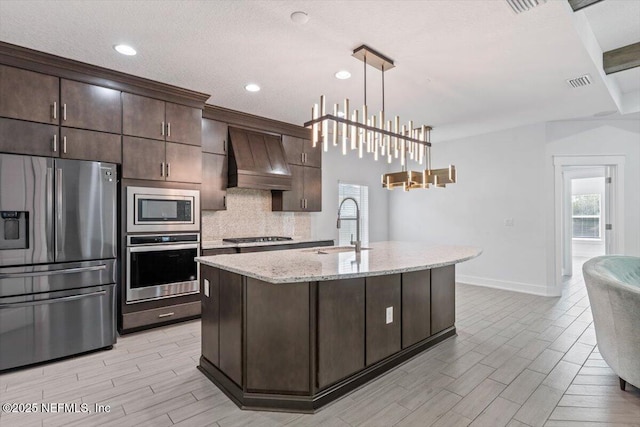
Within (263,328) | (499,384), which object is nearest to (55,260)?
(263,328)

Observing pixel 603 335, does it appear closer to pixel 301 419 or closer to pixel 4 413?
pixel 301 419

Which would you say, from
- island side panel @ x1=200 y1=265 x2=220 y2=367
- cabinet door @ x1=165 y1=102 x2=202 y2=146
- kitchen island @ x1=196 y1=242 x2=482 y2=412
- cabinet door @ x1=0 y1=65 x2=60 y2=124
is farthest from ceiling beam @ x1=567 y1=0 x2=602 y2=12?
cabinet door @ x1=0 y1=65 x2=60 y2=124

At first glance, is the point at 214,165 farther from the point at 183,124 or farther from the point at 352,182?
the point at 352,182

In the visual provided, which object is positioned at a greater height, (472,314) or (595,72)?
(595,72)

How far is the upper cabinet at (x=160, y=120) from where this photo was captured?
11.5 ft

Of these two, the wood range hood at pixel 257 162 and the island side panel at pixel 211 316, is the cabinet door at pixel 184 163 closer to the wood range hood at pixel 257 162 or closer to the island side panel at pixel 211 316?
the wood range hood at pixel 257 162

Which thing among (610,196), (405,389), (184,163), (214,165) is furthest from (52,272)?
(610,196)

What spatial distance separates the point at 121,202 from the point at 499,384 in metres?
3.76

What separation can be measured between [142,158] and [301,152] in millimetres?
2494

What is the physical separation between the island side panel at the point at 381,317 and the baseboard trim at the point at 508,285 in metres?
3.73

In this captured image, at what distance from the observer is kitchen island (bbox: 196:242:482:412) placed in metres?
2.17

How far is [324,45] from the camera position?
2793 millimetres

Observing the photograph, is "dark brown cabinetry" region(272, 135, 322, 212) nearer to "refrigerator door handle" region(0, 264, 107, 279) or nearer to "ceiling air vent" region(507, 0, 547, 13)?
"refrigerator door handle" region(0, 264, 107, 279)

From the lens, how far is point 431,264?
2414mm
